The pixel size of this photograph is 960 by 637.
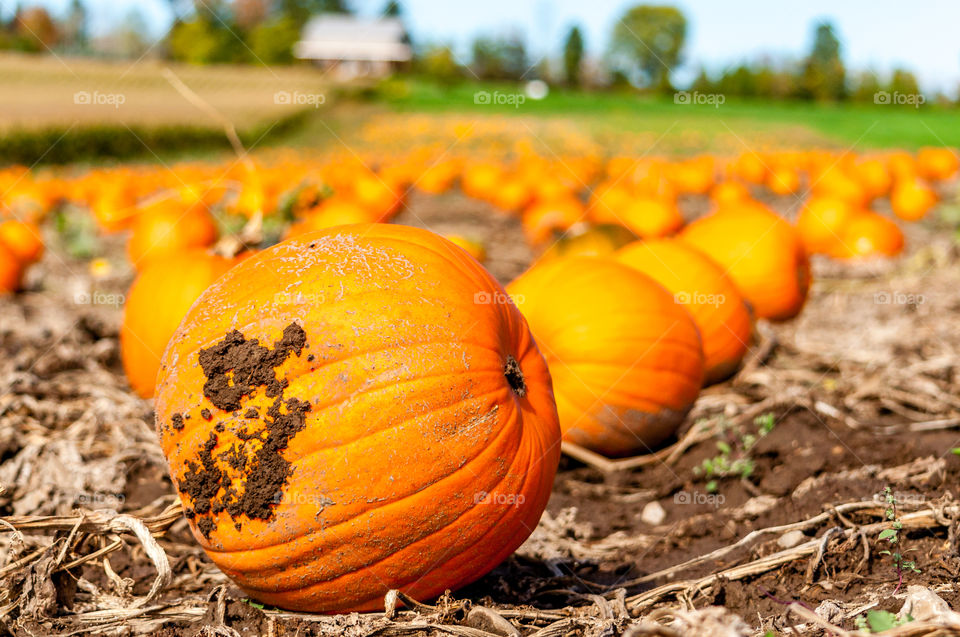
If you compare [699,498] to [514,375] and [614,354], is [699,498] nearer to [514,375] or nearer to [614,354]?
[614,354]

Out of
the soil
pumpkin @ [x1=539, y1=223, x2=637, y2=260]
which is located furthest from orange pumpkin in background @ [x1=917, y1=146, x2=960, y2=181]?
pumpkin @ [x1=539, y1=223, x2=637, y2=260]

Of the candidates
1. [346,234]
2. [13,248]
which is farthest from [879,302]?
[13,248]

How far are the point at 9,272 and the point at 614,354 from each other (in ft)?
19.8

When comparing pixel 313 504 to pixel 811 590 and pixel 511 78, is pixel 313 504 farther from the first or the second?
pixel 511 78

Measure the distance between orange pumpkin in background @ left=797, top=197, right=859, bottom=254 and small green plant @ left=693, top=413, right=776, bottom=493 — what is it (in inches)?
214

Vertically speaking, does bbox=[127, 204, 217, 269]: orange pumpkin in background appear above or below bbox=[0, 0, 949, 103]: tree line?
below

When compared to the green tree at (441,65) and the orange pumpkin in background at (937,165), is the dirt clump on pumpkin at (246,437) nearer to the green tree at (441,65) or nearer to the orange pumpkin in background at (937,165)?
the orange pumpkin in background at (937,165)

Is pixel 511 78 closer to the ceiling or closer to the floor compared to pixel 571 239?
closer to the ceiling

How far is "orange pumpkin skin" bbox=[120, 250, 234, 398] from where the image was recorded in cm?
420

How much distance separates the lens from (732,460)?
3943 mm

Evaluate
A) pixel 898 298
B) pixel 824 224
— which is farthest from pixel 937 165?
pixel 898 298

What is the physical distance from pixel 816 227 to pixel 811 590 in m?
7.35

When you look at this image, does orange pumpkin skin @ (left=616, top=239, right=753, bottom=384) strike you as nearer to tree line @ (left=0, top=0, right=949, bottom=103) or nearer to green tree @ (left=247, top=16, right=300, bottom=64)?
tree line @ (left=0, top=0, right=949, bottom=103)

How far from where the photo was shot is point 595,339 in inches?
153
